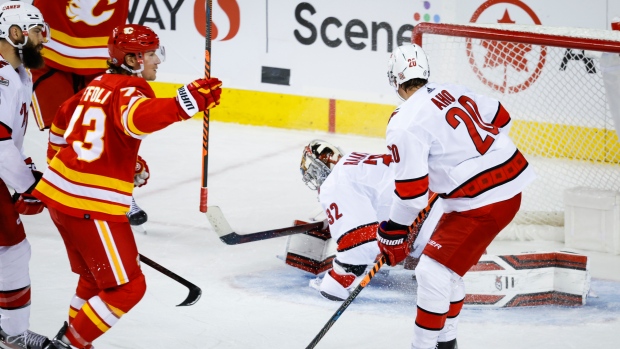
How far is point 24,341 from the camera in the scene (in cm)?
328

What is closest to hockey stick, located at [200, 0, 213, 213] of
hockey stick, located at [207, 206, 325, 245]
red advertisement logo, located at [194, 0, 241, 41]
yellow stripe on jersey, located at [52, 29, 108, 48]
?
hockey stick, located at [207, 206, 325, 245]

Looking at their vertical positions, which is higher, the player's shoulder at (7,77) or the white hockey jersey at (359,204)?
the player's shoulder at (7,77)

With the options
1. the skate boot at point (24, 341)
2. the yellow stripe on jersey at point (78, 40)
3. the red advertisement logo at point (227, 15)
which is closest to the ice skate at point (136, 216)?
the yellow stripe on jersey at point (78, 40)

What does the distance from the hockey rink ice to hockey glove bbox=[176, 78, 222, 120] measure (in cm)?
Answer: 98

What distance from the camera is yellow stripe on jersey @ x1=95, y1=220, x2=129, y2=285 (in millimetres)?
2982

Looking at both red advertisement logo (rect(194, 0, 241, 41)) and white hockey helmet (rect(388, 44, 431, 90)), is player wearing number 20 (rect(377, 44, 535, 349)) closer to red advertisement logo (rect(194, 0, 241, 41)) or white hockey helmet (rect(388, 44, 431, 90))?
white hockey helmet (rect(388, 44, 431, 90))

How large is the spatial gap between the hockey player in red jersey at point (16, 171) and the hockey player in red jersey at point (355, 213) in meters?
1.11

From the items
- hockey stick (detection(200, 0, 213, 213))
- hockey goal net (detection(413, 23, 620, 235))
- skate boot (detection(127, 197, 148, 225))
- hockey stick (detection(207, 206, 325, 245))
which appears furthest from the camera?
hockey goal net (detection(413, 23, 620, 235))

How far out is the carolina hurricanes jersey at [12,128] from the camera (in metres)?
3.10

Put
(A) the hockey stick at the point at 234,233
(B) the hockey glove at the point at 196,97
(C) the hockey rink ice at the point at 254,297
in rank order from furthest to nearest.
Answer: (A) the hockey stick at the point at 234,233
(C) the hockey rink ice at the point at 254,297
(B) the hockey glove at the point at 196,97

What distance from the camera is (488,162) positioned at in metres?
3.07

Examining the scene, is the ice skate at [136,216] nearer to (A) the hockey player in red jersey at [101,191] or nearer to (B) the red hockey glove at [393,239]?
(A) the hockey player in red jersey at [101,191]

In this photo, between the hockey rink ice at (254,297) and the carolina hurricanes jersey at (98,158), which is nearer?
the carolina hurricanes jersey at (98,158)

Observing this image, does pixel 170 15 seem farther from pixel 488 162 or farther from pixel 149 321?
pixel 488 162
